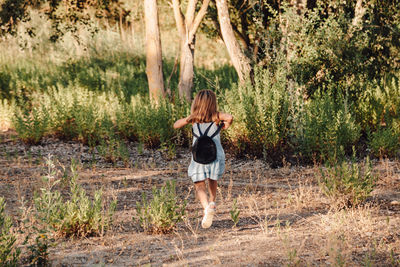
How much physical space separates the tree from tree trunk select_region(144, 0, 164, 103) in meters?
0.44

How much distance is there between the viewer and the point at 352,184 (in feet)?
17.0

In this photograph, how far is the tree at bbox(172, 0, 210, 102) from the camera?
9766 mm

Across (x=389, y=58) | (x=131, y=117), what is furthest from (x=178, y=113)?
(x=389, y=58)

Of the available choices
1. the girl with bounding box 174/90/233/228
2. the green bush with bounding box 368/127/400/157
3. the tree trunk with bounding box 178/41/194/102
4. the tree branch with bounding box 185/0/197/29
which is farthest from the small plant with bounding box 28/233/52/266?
the tree branch with bounding box 185/0/197/29

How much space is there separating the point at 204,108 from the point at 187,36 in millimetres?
5170

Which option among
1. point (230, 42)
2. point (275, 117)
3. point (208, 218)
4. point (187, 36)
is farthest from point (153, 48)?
point (208, 218)

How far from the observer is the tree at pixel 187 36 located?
977cm

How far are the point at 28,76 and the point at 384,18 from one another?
384 inches

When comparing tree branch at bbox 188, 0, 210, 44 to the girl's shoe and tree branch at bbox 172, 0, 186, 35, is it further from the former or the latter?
the girl's shoe

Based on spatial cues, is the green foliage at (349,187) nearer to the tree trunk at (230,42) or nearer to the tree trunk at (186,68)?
the tree trunk at (230,42)

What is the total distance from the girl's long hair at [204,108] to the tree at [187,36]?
4.74 metres

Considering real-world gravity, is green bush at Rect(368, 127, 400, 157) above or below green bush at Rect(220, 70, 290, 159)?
below

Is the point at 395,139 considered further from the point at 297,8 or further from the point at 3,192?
the point at 3,192

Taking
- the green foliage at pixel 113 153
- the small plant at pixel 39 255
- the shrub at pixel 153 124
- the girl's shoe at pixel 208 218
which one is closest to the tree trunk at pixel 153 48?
the shrub at pixel 153 124
